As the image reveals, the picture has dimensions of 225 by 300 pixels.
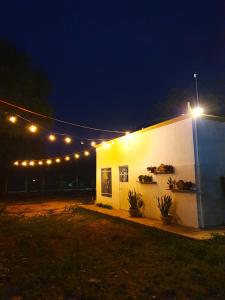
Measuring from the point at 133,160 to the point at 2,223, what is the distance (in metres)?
5.30

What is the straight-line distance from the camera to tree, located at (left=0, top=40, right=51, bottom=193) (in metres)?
16.2

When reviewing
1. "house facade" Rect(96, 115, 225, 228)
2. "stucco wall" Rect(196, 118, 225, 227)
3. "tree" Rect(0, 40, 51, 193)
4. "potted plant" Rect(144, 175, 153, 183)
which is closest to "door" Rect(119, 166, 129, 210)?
"house facade" Rect(96, 115, 225, 228)

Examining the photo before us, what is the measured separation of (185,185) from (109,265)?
386 cm

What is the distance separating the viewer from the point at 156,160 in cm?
973

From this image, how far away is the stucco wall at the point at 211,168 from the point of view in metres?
7.99

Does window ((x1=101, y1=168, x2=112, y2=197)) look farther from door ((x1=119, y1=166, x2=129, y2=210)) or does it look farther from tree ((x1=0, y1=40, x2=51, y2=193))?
tree ((x1=0, y1=40, x2=51, y2=193))

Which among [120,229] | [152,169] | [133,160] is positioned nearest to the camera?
[120,229]

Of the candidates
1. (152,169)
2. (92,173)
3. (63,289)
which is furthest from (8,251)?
(92,173)

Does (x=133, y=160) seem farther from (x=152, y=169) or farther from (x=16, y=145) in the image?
(x=16, y=145)

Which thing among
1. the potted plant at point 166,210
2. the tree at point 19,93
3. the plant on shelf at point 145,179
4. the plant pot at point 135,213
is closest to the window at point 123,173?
the plant on shelf at point 145,179

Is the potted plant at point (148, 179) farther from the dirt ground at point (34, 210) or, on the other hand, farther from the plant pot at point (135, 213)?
the dirt ground at point (34, 210)

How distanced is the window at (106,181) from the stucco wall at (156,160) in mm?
266

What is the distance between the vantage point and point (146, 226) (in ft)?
28.0

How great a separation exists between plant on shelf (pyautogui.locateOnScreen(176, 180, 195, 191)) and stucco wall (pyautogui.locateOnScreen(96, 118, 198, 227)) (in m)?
0.15
